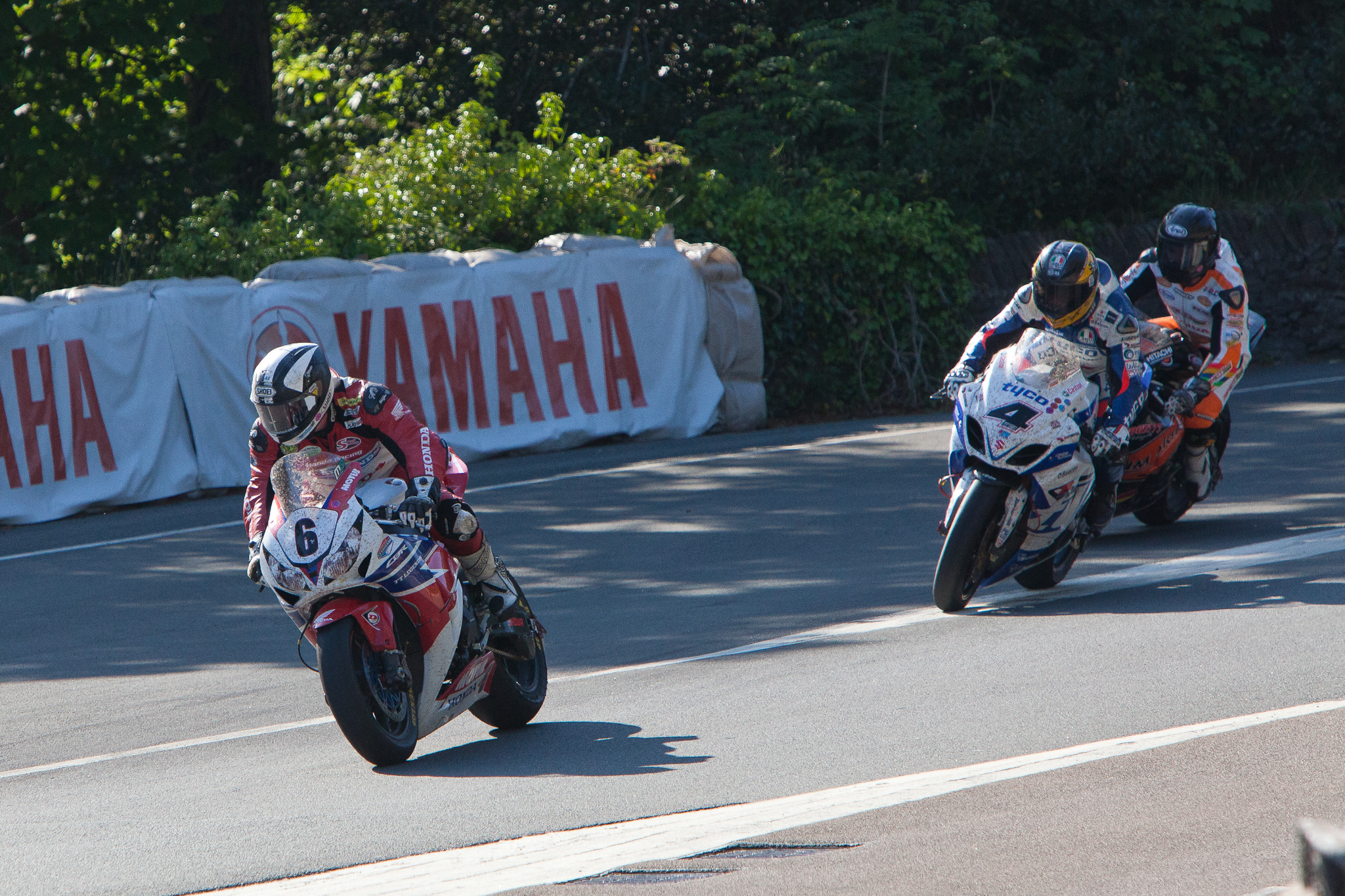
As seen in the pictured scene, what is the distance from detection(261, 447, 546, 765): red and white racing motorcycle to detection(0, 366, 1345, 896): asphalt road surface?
0.77 ft

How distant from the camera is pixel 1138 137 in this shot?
19.8 metres

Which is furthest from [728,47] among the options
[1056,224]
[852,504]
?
[852,504]

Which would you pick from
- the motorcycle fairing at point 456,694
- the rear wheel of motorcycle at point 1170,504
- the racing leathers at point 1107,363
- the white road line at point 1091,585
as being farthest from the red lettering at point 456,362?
the motorcycle fairing at point 456,694

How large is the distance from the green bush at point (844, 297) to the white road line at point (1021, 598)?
26.7 ft

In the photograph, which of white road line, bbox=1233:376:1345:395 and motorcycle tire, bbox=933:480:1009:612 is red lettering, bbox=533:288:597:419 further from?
motorcycle tire, bbox=933:480:1009:612

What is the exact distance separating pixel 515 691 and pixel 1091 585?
135 inches

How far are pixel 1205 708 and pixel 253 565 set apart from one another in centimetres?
340

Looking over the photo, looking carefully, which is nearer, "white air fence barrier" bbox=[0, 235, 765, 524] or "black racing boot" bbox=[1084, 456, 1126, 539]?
"black racing boot" bbox=[1084, 456, 1126, 539]

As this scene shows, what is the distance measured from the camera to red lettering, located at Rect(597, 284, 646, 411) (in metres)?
14.9

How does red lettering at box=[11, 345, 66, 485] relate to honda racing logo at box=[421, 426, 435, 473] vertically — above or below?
below

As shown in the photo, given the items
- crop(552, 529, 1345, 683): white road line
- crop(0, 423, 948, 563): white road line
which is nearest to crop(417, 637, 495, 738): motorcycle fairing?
crop(552, 529, 1345, 683): white road line

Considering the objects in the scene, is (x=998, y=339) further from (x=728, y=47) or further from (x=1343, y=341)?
(x=728, y=47)

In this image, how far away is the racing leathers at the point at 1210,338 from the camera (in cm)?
907

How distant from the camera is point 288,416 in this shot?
5.38 m
